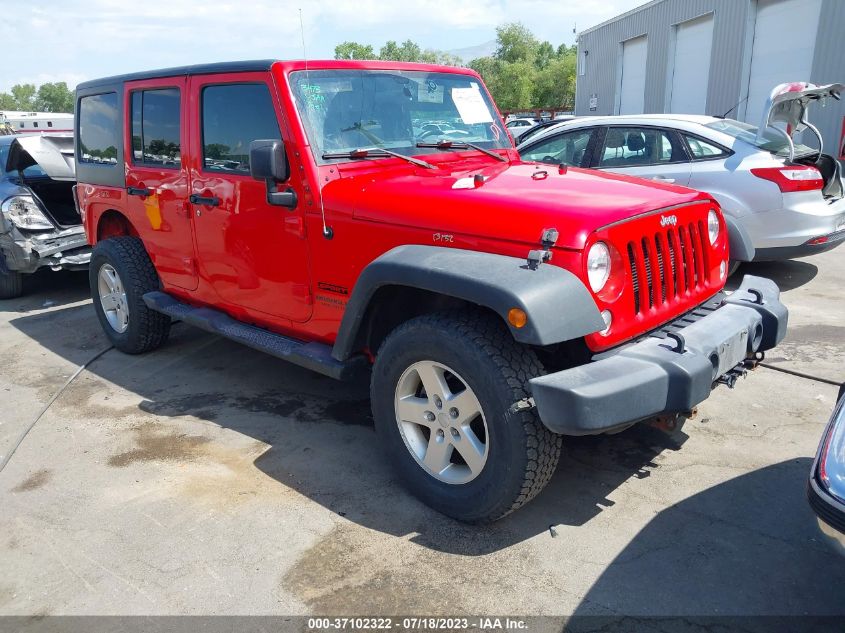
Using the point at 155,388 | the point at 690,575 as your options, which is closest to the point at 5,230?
the point at 155,388

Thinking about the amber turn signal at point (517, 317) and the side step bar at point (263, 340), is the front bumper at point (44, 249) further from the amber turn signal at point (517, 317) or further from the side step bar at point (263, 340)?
the amber turn signal at point (517, 317)

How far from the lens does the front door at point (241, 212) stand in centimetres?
361

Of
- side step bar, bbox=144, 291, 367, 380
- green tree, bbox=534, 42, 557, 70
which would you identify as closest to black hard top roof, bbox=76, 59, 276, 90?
side step bar, bbox=144, 291, 367, 380

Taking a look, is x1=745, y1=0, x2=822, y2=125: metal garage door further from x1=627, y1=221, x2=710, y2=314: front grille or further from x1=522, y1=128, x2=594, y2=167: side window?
x1=627, y1=221, x2=710, y2=314: front grille

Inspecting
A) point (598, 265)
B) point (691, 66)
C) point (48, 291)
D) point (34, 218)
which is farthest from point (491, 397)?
point (691, 66)

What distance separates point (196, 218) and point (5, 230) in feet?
12.7

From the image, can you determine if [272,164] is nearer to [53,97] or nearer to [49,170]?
[49,170]

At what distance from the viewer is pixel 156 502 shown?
10.8 ft

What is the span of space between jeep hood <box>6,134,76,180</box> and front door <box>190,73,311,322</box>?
3.44 metres

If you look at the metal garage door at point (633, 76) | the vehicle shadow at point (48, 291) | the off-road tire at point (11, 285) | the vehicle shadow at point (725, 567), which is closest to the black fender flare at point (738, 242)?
the vehicle shadow at point (725, 567)

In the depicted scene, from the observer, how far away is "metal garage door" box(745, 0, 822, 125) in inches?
579

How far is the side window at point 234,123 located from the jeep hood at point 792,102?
4.21 meters

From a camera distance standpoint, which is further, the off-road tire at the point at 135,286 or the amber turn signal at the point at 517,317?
the off-road tire at the point at 135,286

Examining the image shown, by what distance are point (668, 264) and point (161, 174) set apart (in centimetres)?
325
